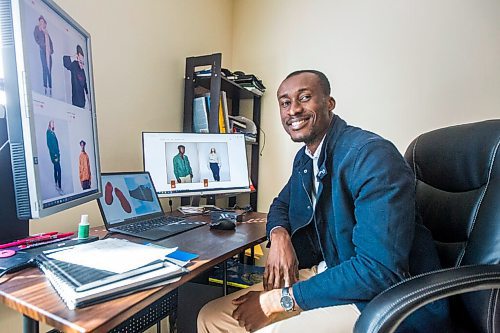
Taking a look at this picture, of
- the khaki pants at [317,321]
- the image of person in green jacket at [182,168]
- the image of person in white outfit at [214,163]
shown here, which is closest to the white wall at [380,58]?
the image of person in white outfit at [214,163]

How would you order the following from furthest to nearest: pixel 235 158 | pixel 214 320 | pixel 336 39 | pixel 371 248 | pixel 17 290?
1. pixel 336 39
2. pixel 235 158
3. pixel 214 320
4. pixel 371 248
5. pixel 17 290

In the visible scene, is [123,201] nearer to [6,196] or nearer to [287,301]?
[6,196]

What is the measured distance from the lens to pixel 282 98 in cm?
115

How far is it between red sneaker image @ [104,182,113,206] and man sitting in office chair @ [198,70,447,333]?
0.54m

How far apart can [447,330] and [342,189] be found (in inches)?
17.6

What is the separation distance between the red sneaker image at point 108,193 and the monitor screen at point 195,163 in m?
0.28

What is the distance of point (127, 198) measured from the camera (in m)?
1.27

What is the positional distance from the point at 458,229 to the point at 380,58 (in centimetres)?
143

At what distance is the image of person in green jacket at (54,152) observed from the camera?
790 mm

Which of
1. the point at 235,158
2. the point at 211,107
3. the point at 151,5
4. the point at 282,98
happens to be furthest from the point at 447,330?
the point at 151,5

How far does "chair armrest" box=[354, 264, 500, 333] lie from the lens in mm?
634

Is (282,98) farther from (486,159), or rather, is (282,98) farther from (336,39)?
(336,39)

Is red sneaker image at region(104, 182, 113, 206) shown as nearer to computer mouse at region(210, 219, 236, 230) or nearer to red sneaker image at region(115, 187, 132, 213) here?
red sneaker image at region(115, 187, 132, 213)

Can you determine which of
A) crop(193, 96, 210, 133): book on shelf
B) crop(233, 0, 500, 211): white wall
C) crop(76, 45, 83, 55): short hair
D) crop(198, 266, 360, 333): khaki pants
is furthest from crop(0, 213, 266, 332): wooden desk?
crop(233, 0, 500, 211): white wall
